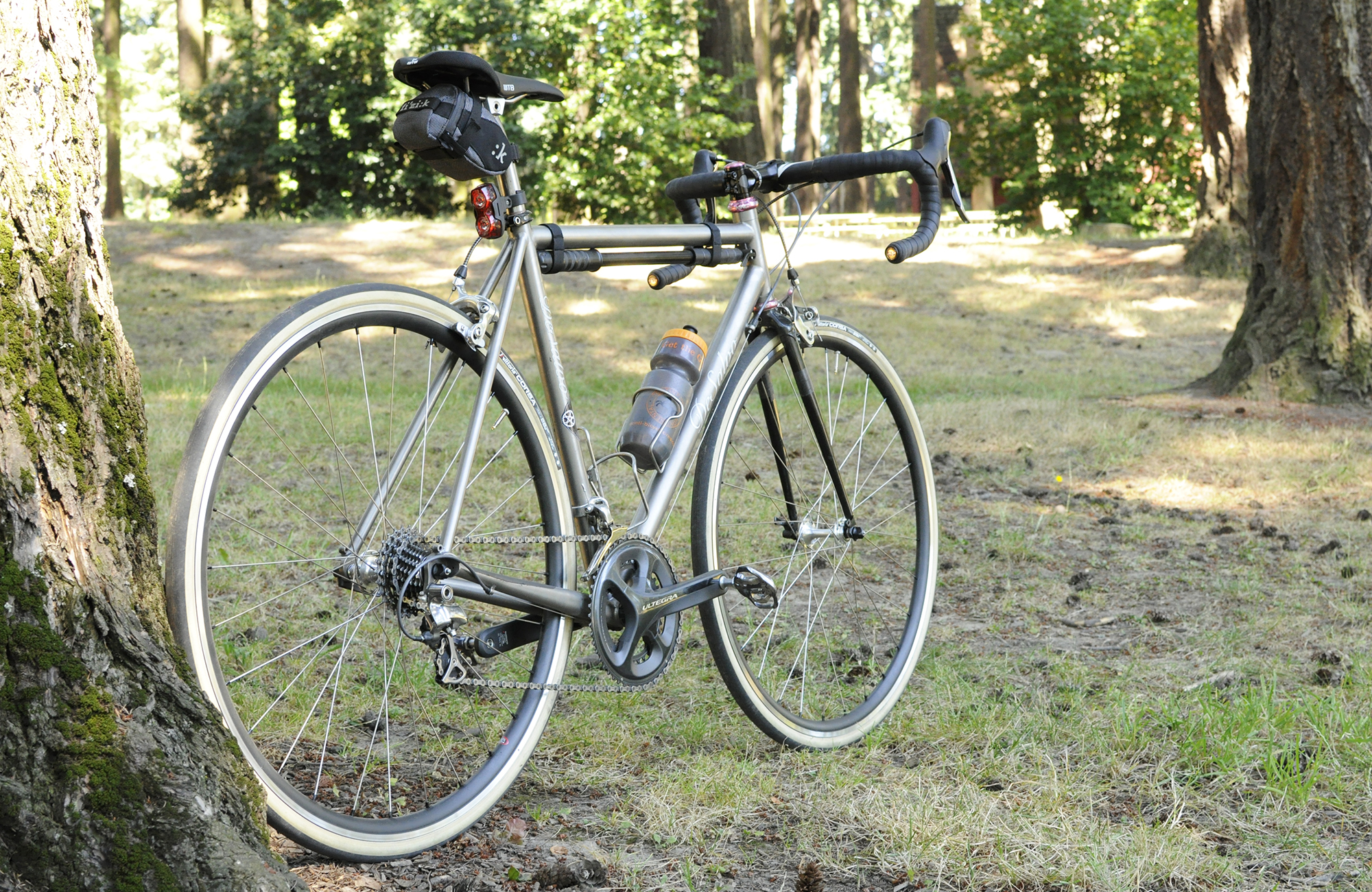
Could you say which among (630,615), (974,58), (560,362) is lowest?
(630,615)

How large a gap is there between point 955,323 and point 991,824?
30.1 ft

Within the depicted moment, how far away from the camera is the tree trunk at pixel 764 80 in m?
20.9

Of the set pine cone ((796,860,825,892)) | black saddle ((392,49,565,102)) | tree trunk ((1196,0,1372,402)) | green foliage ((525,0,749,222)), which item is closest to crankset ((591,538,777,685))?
pine cone ((796,860,825,892))

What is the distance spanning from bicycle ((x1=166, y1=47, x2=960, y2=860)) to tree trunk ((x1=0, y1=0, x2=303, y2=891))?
0.12m

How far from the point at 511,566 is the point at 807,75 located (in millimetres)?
26175

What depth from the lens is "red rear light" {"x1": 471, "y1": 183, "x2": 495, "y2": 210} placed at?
8.27 feet

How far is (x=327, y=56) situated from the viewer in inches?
585

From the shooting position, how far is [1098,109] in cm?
1616

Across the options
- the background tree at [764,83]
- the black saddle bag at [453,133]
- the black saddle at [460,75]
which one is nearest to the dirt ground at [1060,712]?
the black saddle bag at [453,133]

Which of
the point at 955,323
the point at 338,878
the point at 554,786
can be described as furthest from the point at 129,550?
the point at 955,323

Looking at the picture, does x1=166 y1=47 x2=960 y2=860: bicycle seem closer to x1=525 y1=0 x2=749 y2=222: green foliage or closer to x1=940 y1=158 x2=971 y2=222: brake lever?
x1=940 y1=158 x2=971 y2=222: brake lever

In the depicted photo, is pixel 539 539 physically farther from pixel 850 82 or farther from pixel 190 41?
pixel 850 82

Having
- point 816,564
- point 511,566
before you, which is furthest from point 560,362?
point 816,564

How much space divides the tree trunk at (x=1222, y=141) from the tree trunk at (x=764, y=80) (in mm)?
8457
